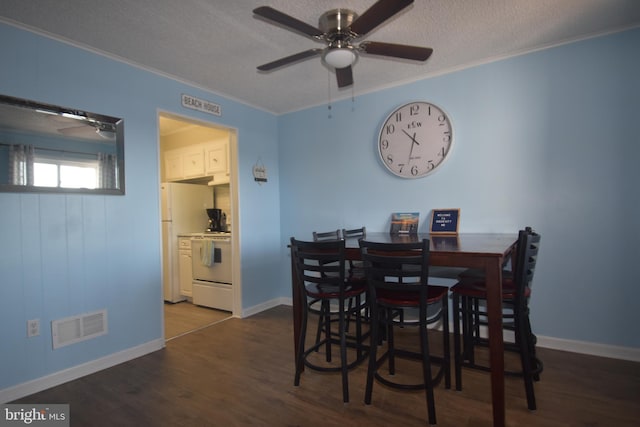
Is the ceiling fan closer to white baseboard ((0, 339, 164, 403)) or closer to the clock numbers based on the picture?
the clock numbers

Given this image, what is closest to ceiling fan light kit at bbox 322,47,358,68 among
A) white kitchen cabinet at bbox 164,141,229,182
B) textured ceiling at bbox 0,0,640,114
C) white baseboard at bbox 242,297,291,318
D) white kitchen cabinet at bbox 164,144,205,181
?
textured ceiling at bbox 0,0,640,114

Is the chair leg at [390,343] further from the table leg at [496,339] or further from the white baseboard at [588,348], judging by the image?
the white baseboard at [588,348]

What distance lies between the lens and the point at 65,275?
2.32 meters

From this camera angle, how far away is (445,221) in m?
3.00

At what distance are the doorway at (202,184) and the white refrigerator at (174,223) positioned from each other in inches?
1.7

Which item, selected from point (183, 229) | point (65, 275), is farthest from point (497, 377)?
point (183, 229)

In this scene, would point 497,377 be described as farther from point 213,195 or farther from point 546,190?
point 213,195

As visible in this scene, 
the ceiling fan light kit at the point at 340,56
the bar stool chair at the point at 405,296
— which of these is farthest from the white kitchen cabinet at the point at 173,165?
the bar stool chair at the point at 405,296

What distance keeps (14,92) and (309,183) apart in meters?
2.62

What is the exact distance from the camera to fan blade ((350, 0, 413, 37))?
62.0 inches

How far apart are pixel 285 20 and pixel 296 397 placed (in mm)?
2148

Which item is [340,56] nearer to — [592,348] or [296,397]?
[296,397]

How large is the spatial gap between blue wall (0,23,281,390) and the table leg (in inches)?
101

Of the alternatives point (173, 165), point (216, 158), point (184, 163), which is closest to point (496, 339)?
point (216, 158)
